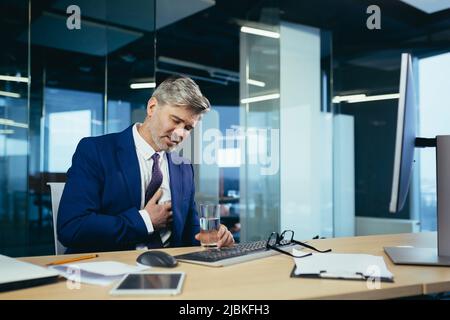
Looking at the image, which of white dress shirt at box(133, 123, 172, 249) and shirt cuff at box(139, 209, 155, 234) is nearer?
shirt cuff at box(139, 209, 155, 234)

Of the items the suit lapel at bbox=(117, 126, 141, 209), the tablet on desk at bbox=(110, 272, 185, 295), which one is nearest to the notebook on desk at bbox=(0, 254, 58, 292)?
the tablet on desk at bbox=(110, 272, 185, 295)

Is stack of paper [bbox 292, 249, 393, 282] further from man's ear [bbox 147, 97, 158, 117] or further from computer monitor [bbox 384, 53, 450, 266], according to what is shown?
man's ear [bbox 147, 97, 158, 117]

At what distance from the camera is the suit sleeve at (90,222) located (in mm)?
1460

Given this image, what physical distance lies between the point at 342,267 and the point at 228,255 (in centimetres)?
33

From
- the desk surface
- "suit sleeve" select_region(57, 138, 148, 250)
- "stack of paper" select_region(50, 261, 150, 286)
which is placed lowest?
the desk surface

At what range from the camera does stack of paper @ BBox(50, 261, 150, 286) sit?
37.6 inches

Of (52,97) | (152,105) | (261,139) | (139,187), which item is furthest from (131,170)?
(52,97)

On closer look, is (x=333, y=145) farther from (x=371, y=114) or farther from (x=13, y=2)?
(x=13, y=2)

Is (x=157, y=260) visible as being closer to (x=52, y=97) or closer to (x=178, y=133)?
(x=178, y=133)

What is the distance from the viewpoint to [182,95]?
178cm

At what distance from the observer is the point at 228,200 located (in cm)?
642

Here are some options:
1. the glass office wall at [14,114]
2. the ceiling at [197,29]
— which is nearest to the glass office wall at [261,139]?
the ceiling at [197,29]

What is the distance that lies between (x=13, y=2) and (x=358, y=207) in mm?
4532

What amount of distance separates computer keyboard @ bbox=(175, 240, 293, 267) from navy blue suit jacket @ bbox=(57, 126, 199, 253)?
35 centimetres
